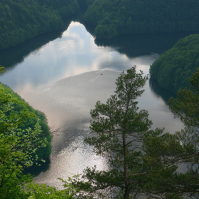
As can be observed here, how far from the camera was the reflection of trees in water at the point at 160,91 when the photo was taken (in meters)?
83.7

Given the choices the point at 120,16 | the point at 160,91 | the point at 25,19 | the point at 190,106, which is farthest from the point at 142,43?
the point at 190,106

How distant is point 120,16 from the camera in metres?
167

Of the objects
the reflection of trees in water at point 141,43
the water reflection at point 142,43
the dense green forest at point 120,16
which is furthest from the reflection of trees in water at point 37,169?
the dense green forest at point 120,16

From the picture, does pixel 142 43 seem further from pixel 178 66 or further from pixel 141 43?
pixel 178 66

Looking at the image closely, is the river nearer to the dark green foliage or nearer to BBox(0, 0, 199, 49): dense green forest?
BBox(0, 0, 199, 49): dense green forest

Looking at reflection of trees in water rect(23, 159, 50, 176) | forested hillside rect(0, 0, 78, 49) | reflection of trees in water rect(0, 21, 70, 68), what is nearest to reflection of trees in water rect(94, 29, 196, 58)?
reflection of trees in water rect(0, 21, 70, 68)

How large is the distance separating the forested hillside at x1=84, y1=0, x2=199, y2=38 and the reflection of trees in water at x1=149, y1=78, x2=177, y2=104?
244 ft

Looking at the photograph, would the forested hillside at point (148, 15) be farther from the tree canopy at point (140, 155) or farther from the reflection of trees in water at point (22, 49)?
the tree canopy at point (140, 155)

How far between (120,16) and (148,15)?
17164 millimetres

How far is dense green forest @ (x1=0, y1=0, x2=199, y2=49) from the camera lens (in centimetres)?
15475

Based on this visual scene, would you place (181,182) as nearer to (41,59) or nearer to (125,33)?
(41,59)

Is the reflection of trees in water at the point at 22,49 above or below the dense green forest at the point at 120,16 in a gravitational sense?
below

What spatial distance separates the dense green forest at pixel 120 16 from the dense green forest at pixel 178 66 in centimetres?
6208

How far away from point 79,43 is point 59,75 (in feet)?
150
